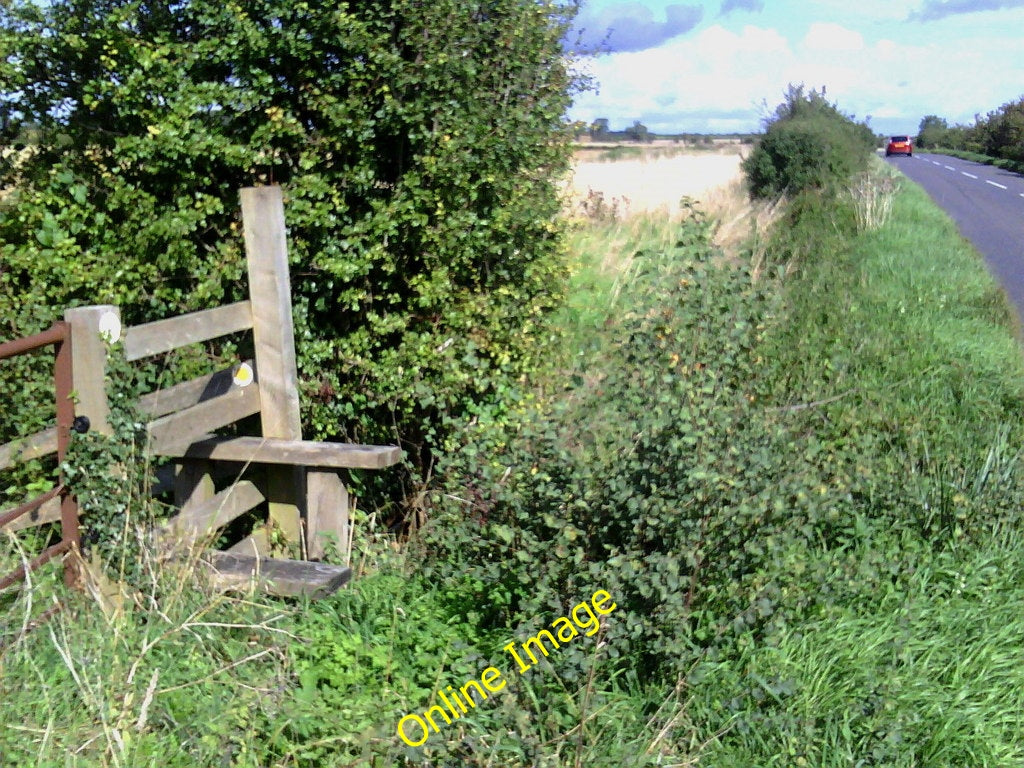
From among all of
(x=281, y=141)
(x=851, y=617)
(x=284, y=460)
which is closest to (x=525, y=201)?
(x=281, y=141)

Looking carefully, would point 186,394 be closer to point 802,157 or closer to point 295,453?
point 295,453

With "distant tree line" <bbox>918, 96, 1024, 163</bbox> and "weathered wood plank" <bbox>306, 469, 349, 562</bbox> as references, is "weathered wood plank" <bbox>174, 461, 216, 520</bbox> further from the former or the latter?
"distant tree line" <bbox>918, 96, 1024, 163</bbox>

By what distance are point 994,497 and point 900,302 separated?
15.7 feet

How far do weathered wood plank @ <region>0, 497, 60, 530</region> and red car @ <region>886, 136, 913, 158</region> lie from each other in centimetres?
7156

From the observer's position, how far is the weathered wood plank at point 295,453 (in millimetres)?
4820

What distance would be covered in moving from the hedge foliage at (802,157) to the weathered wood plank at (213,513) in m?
15.4

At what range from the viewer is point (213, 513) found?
4656 mm

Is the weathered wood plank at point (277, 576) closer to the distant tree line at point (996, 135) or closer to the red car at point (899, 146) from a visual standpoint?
the distant tree line at point (996, 135)

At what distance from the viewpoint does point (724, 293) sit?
177 inches

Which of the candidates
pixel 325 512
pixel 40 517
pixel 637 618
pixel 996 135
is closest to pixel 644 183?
pixel 325 512

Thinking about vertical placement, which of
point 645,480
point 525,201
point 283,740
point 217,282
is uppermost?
point 525,201

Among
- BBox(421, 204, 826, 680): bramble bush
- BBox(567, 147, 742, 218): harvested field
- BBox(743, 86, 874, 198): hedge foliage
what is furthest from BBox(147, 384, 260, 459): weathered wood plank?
BBox(743, 86, 874, 198): hedge foliage

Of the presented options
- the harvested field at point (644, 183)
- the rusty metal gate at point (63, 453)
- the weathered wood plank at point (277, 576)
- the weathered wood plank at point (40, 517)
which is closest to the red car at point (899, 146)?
the harvested field at point (644, 183)

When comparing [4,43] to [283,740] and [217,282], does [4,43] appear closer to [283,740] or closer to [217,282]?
[217,282]
